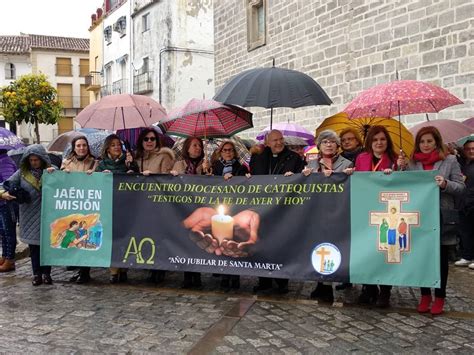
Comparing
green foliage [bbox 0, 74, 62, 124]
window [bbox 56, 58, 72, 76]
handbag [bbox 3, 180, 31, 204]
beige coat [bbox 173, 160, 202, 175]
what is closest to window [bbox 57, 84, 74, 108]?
window [bbox 56, 58, 72, 76]

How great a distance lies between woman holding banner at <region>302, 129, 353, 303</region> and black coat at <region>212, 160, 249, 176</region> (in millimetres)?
763

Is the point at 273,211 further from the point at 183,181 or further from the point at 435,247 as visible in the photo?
the point at 435,247

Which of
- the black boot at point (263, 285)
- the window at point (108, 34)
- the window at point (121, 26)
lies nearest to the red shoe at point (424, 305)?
the black boot at point (263, 285)

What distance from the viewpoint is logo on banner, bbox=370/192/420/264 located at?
4.79m

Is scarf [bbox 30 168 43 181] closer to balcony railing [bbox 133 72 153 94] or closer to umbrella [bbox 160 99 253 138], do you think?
umbrella [bbox 160 99 253 138]

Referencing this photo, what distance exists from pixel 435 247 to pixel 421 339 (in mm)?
868

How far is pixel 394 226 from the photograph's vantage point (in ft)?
15.9

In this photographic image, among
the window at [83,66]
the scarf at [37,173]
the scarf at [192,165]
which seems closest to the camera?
the scarf at [192,165]

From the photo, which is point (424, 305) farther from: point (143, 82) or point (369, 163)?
point (143, 82)

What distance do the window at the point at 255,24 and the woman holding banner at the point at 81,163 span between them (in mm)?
10201

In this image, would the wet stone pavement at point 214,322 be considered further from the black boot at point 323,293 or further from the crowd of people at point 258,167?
the crowd of people at point 258,167

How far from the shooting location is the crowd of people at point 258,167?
15.8ft

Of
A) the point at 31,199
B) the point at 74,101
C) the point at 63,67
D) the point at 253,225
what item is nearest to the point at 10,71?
the point at 63,67

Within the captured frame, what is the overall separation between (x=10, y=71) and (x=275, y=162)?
2143 inches
